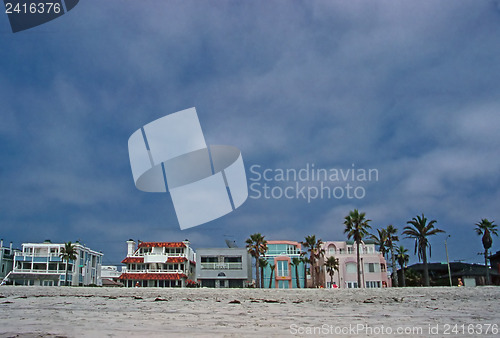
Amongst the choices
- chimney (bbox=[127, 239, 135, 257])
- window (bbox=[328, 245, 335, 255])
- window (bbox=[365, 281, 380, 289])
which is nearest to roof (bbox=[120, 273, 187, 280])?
chimney (bbox=[127, 239, 135, 257])

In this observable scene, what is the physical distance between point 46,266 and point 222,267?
3041 centimetres

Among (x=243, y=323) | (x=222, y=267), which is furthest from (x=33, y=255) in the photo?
(x=243, y=323)

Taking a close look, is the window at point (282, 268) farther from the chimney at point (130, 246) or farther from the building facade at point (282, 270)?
the chimney at point (130, 246)

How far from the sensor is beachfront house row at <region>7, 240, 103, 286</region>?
66.9 metres

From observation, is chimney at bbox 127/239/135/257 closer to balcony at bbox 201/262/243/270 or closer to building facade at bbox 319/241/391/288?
balcony at bbox 201/262/243/270

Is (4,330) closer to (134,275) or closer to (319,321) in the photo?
(319,321)

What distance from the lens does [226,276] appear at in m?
57.2

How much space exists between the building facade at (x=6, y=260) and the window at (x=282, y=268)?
44.1 m

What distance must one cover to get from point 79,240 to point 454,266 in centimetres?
6569

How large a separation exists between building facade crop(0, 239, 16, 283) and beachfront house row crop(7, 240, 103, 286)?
406cm

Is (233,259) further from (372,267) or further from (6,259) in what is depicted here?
(6,259)

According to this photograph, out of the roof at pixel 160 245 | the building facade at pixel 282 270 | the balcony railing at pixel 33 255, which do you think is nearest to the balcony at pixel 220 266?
the roof at pixel 160 245

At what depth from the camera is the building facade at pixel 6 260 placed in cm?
7169

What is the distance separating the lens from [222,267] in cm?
5759
